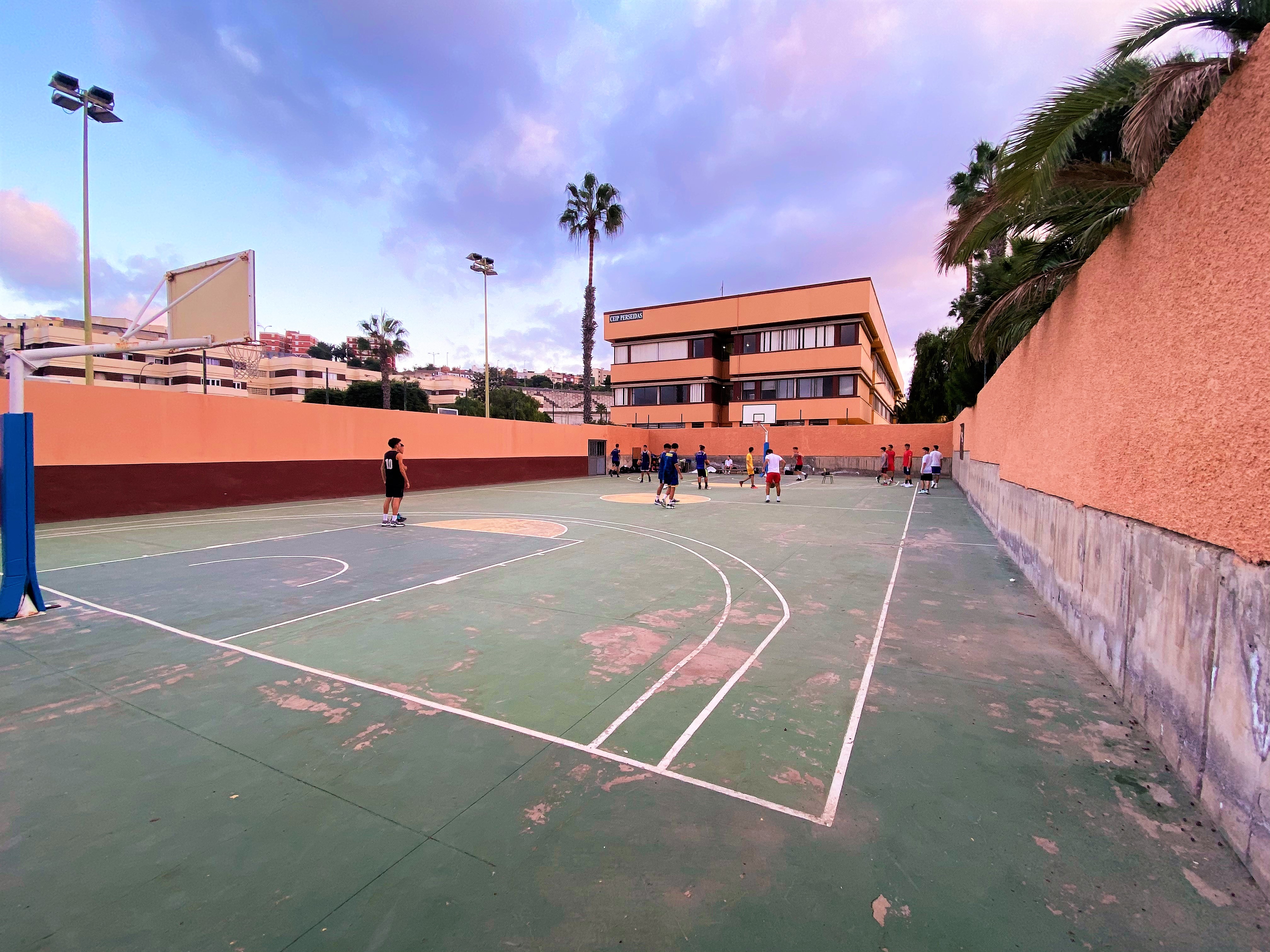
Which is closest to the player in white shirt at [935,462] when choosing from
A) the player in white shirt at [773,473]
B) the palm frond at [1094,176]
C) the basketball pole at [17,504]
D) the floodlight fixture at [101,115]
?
the player in white shirt at [773,473]

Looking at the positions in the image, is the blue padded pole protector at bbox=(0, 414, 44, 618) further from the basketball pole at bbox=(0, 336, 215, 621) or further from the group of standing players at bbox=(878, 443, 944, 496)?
the group of standing players at bbox=(878, 443, 944, 496)

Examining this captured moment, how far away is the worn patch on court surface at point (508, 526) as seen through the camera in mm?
12727

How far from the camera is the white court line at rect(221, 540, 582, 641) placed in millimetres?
6043

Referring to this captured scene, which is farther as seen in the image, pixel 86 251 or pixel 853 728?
pixel 86 251

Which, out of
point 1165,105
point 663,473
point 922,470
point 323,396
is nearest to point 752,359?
point 922,470

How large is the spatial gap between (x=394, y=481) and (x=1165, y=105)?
46.2 feet

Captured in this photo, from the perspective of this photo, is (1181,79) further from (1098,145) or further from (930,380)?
(930,380)

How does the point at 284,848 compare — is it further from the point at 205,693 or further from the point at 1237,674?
the point at 1237,674

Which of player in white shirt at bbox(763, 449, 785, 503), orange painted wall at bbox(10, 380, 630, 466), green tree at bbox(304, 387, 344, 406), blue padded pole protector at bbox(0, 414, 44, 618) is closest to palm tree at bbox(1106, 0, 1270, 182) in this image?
blue padded pole protector at bbox(0, 414, 44, 618)

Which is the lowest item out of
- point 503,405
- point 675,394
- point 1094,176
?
point 1094,176

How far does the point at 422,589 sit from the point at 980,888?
22.2 feet

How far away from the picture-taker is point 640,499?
2145 cm

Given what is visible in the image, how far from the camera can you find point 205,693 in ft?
14.7

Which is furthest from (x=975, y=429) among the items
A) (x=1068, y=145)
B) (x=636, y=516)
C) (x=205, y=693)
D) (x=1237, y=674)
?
(x=205, y=693)
